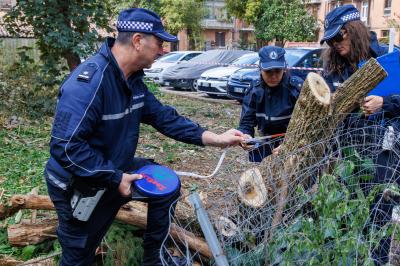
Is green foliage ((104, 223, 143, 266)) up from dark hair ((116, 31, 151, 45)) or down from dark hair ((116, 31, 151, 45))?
down

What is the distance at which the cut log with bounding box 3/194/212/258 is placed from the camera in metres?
3.25

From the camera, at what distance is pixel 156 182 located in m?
2.89

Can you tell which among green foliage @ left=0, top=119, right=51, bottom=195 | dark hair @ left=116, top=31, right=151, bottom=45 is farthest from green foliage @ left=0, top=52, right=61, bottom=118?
dark hair @ left=116, top=31, right=151, bottom=45

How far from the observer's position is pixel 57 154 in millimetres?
2580

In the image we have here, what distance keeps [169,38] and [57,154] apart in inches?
35.4

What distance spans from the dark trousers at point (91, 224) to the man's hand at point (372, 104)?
3.98 ft

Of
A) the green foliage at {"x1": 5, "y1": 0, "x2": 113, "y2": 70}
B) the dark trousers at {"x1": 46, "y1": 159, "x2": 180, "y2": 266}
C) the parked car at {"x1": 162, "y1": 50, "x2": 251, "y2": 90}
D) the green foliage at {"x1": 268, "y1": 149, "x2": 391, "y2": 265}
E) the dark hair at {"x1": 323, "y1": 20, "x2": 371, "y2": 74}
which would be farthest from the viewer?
the parked car at {"x1": 162, "y1": 50, "x2": 251, "y2": 90}

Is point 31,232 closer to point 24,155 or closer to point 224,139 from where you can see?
point 224,139

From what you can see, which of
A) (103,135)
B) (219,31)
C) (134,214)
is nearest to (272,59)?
(103,135)

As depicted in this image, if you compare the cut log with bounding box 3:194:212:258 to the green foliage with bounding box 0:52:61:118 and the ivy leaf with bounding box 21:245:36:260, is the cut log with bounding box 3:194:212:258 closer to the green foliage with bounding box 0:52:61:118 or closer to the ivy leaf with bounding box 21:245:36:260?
the ivy leaf with bounding box 21:245:36:260

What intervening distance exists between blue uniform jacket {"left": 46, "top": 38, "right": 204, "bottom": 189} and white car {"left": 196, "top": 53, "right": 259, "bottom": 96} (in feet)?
34.0

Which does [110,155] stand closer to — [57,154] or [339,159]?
[57,154]

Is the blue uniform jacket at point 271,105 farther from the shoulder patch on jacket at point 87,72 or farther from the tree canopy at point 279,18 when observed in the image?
the tree canopy at point 279,18

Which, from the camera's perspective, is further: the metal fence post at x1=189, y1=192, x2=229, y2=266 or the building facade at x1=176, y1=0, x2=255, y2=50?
the building facade at x1=176, y1=0, x2=255, y2=50
